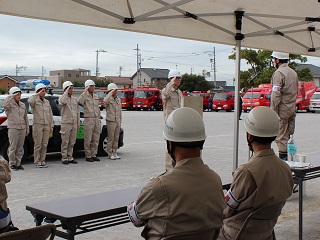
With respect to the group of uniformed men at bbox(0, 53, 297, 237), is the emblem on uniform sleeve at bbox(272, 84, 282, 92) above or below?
above

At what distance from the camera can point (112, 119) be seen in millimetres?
12695

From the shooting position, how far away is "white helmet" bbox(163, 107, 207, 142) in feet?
9.02

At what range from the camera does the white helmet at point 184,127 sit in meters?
2.75

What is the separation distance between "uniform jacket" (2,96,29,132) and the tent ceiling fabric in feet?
18.2

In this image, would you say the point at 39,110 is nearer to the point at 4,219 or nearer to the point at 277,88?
the point at 277,88

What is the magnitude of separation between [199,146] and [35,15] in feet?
9.00

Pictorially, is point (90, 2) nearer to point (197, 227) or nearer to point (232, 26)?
point (232, 26)

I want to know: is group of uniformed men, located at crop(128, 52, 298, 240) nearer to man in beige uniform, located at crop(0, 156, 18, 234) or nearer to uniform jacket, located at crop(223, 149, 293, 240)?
uniform jacket, located at crop(223, 149, 293, 240)

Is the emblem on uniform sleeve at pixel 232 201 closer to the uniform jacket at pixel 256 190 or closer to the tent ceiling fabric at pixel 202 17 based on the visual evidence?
the uniform jacket at pixel 256 190

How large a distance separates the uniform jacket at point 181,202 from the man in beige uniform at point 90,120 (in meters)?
9.59

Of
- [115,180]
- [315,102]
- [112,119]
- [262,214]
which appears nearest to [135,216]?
[262,214]

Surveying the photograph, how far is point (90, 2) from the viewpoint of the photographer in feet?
17.0

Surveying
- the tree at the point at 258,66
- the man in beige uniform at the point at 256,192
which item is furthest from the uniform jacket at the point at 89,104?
the tree at the point at 258,66

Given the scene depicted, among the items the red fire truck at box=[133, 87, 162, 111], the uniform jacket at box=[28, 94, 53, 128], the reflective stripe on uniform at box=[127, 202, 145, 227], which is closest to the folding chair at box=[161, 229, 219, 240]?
the reflective stripe on uniform at box=[127, 202, 145, 227]
